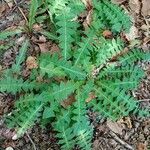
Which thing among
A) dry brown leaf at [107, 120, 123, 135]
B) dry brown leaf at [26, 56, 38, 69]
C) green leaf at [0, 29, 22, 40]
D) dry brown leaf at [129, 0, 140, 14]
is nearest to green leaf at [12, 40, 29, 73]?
dry brown leaf at [26, 56, 38, 69]

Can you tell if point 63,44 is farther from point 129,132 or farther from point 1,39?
point 129,132

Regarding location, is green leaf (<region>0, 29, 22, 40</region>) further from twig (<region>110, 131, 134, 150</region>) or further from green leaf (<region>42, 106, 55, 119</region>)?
twig (<region>110, 131, 134, 150</region>)

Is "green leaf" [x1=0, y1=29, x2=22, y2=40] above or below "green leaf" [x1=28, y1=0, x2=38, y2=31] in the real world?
below

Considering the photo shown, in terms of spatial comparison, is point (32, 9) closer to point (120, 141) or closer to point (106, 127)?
point (106, 127)

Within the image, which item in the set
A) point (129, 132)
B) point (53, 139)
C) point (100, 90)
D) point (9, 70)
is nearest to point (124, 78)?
point (100, 90)

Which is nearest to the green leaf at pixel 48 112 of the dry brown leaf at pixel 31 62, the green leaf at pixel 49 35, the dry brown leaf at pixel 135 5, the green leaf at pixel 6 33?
the dry brown leaf at pixel 31 62

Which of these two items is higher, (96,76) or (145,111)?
(96,76)

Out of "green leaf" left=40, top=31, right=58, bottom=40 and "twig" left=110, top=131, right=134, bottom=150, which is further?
"green leaf" left=40, top=31, right=58, bottom=40

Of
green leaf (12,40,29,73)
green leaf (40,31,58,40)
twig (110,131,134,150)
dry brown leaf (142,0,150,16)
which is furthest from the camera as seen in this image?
dry brown leaf (142,0,150,16)

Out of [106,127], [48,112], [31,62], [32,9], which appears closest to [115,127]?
[106,127]
